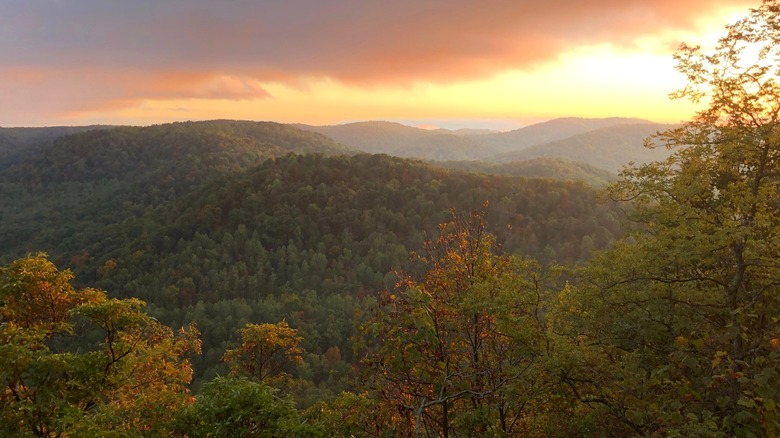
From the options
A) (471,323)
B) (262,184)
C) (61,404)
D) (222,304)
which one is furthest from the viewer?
(262,184)

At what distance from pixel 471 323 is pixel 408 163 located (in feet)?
524

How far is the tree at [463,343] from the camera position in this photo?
8359 mm

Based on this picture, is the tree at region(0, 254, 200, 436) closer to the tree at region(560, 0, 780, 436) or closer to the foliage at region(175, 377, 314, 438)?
the foliage at region(175, 377, 314, 438)

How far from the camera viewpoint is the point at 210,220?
496 ft

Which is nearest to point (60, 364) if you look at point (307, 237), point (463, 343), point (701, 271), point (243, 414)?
point (243, 414)

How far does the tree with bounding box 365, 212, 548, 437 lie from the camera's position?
329 inches

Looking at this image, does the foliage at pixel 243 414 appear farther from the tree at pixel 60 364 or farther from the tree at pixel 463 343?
the tree at pixel 60 364

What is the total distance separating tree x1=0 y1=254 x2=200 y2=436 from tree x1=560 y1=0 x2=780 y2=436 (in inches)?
456

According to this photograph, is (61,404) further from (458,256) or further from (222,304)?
(222,304)

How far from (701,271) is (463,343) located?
7557 millimetres

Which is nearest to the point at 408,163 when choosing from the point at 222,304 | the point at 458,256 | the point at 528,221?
the point at 528,221

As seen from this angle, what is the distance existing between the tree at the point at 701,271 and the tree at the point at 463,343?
1.50 meters

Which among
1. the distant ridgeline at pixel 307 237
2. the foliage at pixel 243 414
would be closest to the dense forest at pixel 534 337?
the foliage at pixel 243 414

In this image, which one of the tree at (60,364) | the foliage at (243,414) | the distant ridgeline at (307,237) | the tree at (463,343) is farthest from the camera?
the distant ridgeline at (307,237)
